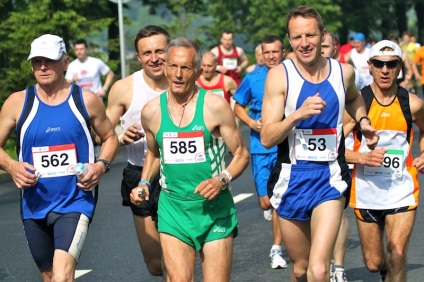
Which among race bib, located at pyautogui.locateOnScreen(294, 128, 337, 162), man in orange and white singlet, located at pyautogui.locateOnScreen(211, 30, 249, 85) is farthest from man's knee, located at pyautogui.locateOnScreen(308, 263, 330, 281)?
man in orange and white singlet, located at pyautogui.locateOnScreen(211, 30, 249, 85)

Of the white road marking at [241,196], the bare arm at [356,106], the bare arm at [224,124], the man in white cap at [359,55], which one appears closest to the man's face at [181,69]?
the bare arm at [224,124]

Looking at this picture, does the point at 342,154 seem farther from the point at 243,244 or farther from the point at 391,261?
the point at 243,244

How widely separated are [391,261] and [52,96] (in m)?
2.60

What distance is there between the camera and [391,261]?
866 cm

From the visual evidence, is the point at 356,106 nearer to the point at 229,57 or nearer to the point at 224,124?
the point at 224,124

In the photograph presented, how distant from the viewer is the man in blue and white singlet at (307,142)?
7.71 metres

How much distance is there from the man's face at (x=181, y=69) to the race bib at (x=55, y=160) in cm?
81

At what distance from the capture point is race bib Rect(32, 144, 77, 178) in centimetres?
786

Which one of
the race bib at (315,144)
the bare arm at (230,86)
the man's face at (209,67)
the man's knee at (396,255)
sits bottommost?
the man's knee at (396,255)

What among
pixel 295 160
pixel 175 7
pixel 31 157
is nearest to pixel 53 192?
pixel 31 157

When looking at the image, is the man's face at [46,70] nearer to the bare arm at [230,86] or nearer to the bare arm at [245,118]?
the bare arm at [245,118]

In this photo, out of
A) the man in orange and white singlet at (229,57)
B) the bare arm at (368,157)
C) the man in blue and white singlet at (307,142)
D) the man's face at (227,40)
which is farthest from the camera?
the man's face at (227,40)

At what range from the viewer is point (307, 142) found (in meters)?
7.77

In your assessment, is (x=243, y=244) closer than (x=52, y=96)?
No
